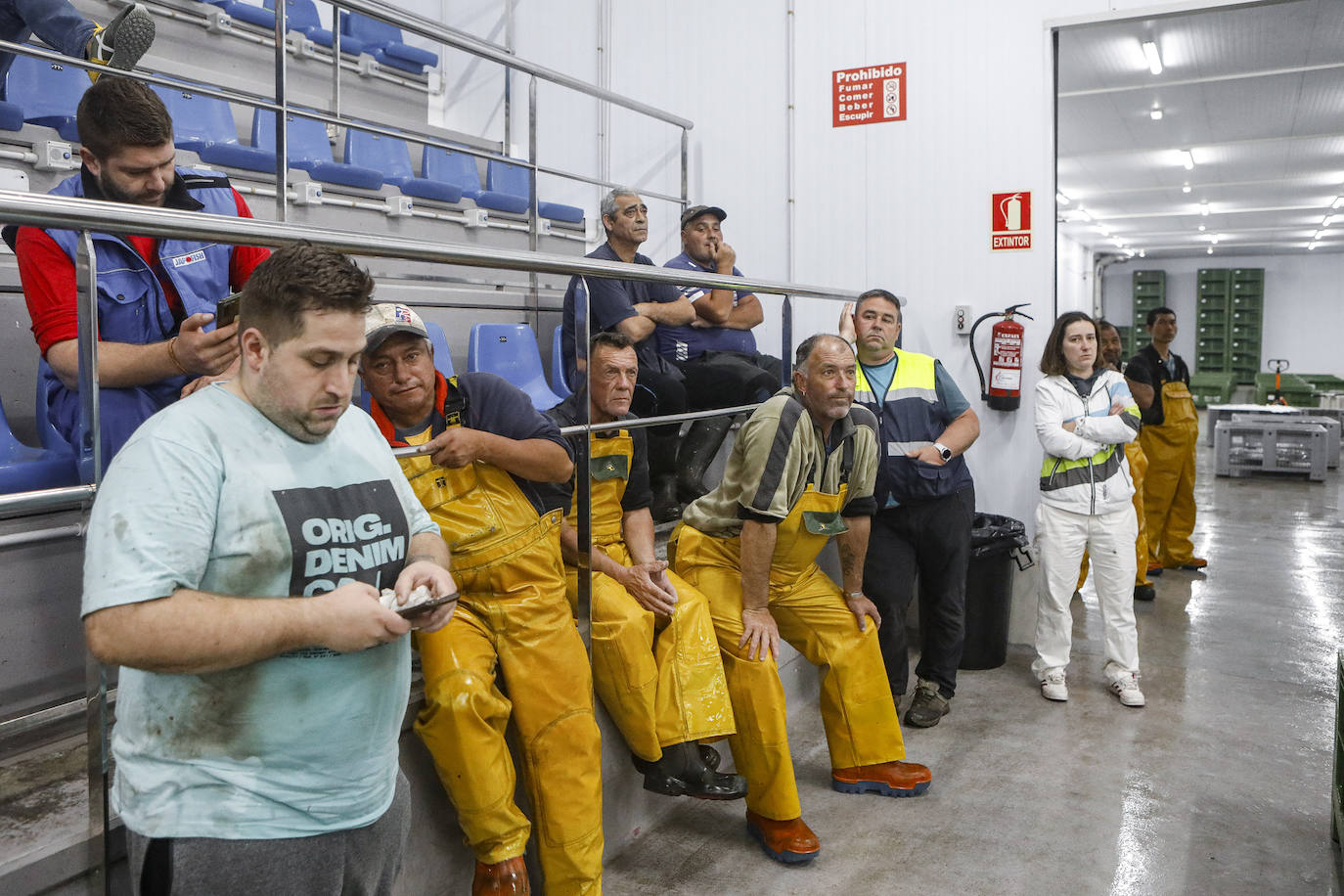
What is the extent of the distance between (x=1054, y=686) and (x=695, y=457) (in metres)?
1.69

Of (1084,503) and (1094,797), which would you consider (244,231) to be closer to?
(1094,797)

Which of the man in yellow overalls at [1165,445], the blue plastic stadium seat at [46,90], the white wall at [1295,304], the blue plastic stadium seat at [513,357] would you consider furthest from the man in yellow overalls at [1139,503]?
the white wall at [1295,304]

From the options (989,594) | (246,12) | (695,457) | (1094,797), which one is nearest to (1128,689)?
(989,594)

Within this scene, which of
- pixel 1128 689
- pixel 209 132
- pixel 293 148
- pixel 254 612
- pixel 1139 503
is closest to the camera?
pixel 254 612

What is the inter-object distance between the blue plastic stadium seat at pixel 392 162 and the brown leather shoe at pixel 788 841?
10.7 ft

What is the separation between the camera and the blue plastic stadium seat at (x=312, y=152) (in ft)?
13.8

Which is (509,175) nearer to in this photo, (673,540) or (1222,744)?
(673,540)

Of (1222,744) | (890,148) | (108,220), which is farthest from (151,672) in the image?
(890,148)

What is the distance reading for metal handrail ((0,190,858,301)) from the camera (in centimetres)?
127

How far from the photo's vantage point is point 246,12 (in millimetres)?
4789

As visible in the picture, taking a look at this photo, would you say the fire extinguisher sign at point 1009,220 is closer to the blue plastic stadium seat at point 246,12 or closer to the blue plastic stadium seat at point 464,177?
the blue plastic stadium seat at point 464,177

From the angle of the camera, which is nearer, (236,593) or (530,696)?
(236,593)

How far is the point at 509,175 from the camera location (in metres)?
5.52

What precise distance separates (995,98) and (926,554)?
2.40 m
